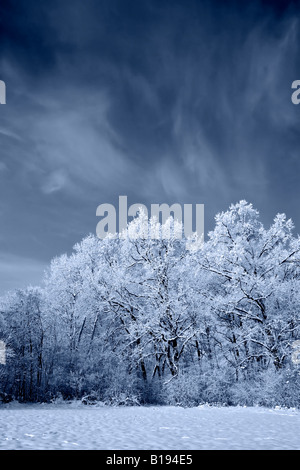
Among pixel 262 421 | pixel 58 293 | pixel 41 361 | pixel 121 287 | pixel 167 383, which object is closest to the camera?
pixel 262 421

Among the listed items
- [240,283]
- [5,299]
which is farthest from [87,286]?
[240,283]

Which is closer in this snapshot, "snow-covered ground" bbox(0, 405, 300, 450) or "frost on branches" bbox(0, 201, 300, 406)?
"snow-covered ground" bbox(0, 405, 300, 450)

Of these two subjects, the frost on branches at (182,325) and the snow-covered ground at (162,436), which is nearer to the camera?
the snow-covered ground at (162,436)

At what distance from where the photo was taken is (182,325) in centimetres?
2156

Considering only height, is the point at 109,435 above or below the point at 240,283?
below

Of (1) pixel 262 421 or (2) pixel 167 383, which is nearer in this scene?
(1) pixel 262 421

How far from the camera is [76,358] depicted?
69.8 feet

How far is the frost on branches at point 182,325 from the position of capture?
59.1ft

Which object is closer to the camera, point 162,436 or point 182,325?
point 162,436

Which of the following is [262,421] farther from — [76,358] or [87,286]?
[87,286]

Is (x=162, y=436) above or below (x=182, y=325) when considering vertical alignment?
below

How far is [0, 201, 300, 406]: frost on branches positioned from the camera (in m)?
18.0
